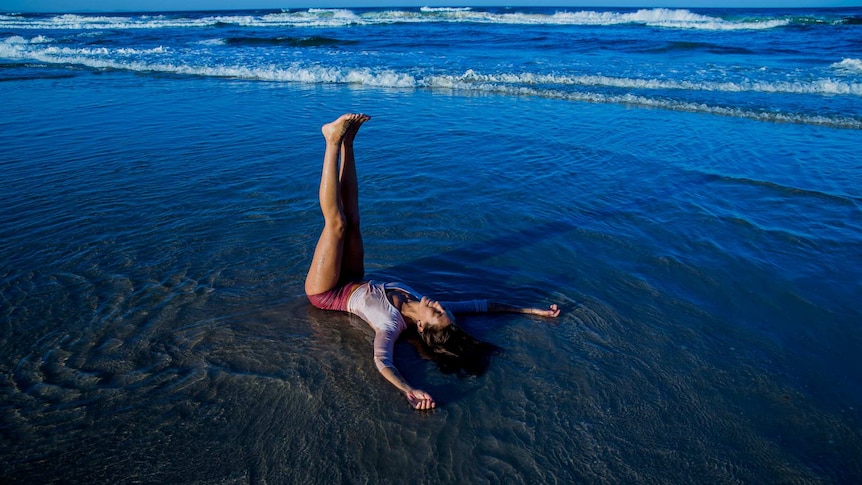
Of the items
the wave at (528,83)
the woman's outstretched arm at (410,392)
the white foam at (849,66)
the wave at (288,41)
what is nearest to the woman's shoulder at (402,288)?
the woman's outstretched arm at (410,392)

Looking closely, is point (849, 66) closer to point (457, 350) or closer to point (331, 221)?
point (457, 350)

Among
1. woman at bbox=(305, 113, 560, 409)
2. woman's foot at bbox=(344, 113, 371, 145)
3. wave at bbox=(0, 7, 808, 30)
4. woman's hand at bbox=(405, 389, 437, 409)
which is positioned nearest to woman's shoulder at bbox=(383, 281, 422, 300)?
woman at bbox=(305, 113, 560, 409)

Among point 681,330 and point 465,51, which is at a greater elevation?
point 465,51

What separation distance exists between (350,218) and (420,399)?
6.37 feet

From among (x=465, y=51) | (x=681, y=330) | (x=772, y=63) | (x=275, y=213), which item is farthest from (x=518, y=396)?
(x=465, y=51)

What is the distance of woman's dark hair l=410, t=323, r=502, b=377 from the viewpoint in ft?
14.0

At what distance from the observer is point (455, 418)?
371 centimetres

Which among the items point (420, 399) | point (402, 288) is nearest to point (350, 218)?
point (402, 288)

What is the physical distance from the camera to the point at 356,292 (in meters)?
4.90

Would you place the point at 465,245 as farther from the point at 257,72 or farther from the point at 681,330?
the point at 257,72

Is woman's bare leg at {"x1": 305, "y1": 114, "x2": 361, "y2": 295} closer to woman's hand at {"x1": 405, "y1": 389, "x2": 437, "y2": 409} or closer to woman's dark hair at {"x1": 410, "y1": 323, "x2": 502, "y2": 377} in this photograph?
woman's dark hair at {"x1": 410, "y1": 323, "x2": 502, "y2": 377}

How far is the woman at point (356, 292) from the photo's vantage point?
14.3 feet

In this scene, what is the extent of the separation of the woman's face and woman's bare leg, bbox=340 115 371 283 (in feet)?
2.98

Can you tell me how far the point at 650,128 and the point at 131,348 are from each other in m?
10.4
